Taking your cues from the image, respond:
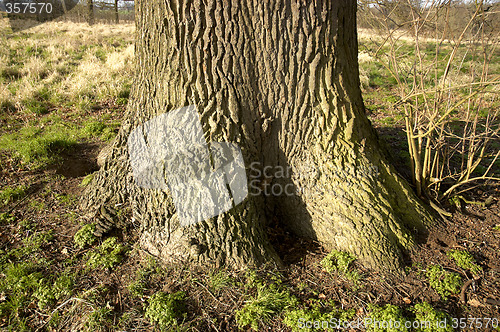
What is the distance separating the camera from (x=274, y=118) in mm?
Answer: 2754

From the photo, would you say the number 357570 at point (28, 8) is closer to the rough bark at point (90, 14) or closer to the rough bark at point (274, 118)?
the rough bark at point (90, 14)

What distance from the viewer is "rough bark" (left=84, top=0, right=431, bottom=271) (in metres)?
2.41

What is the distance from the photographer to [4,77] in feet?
26.5

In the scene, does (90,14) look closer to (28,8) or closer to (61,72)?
(28,8)

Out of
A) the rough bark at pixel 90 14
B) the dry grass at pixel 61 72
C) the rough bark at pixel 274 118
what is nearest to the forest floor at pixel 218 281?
the rough bark at pixel 274 118

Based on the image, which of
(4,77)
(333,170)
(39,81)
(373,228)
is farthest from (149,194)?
(4,77)

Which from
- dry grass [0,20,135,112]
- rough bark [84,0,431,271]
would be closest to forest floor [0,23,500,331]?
rough bark [84,0,431,271]

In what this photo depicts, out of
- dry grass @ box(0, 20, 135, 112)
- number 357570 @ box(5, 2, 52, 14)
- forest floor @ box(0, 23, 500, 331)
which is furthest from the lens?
number 357570 @ box(5, 2, 52, 14)

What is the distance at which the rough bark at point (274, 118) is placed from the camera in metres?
2.41

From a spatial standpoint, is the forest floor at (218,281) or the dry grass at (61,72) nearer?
the forest floor at (218,281)

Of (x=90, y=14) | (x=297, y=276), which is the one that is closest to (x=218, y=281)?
(x=297, y=276)

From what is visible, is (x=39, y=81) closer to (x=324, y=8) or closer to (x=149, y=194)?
(x=149, y=194)

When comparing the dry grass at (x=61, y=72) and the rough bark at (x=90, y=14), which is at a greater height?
the rough bark at (x=90, y=14)

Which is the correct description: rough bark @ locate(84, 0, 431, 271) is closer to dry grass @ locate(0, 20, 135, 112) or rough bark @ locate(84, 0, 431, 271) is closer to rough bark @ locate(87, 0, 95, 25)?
dry grass @ locate(0, 20, 135, 112)
